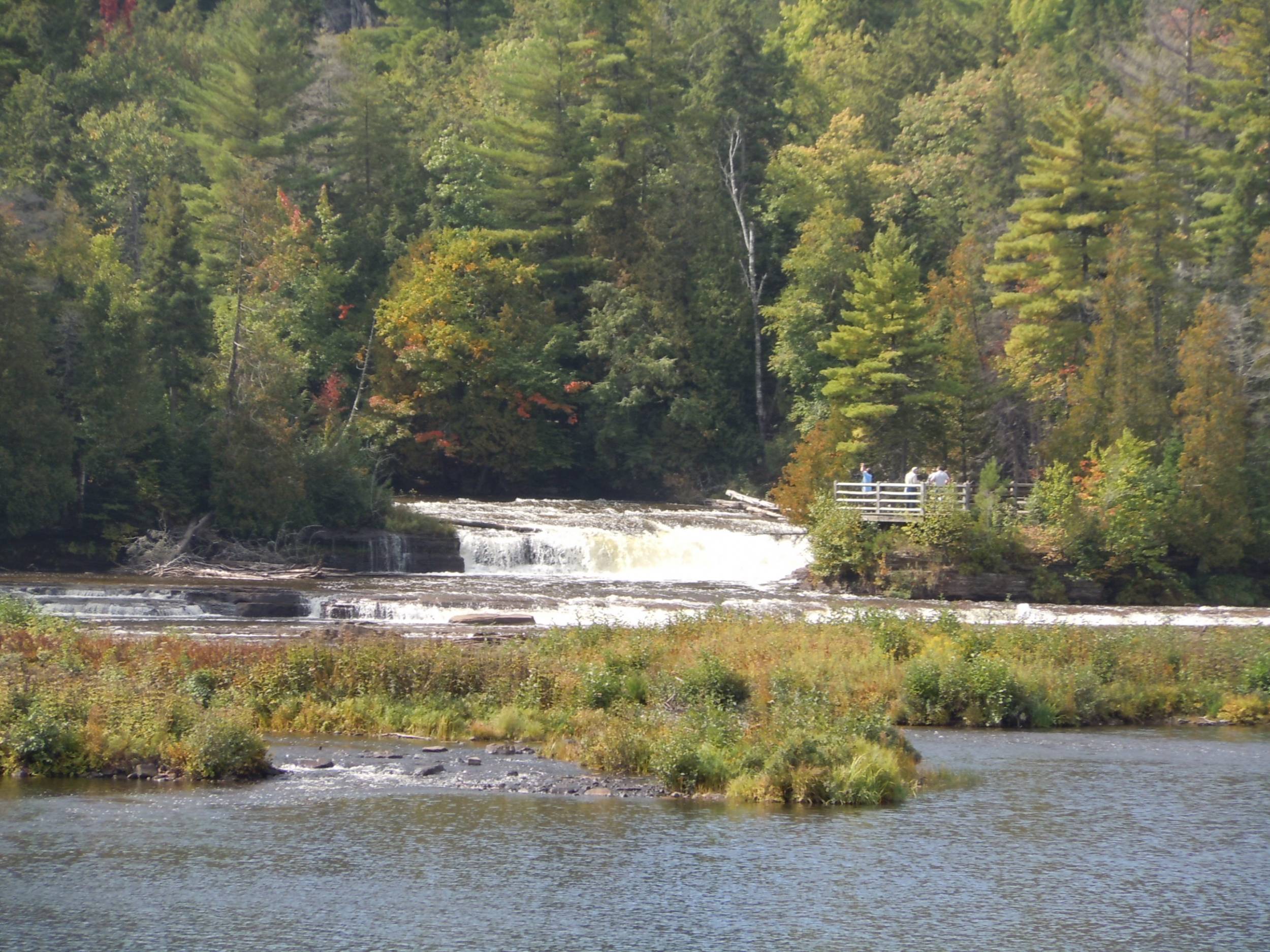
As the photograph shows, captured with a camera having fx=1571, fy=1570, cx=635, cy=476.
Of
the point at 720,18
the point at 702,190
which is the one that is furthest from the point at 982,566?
the point at 720,18

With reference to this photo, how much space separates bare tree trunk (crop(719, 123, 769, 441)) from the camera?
66.5 m

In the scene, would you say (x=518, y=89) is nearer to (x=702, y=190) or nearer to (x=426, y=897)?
(x=702, y=190)

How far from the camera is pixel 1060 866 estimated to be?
1705 centimetres

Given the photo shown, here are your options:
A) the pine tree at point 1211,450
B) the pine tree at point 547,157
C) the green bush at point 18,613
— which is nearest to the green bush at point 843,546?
the pine tree at point 1211,450

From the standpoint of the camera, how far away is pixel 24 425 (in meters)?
41.7

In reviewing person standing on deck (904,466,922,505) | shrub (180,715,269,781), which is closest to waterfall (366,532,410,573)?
person standing on deck (904,466,922,505)

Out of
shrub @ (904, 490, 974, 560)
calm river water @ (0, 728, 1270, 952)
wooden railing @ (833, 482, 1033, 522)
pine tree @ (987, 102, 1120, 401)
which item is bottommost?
calm river water @ (0, 728, 1270, 952)

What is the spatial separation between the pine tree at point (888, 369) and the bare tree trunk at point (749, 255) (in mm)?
18110

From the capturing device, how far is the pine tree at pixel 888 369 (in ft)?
153

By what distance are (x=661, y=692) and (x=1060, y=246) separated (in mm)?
32263

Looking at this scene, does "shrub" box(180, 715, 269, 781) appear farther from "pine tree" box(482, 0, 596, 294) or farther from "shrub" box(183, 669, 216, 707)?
"pine tree" box(482, 0, 596, 294)

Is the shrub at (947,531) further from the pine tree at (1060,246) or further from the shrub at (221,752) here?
the shrub at (221,752)

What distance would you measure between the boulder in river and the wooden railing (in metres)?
12.6

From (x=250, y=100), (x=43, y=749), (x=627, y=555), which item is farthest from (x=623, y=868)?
(x=250, y=100)
